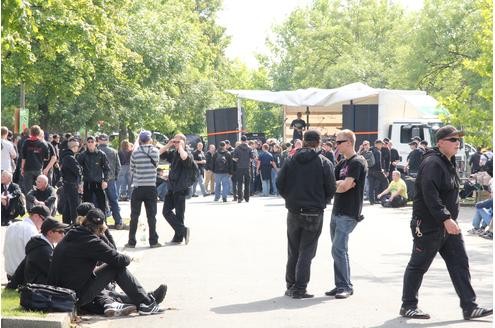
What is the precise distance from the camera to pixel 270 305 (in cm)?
1152

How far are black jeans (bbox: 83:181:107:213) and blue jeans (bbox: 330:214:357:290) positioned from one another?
27.4 feet

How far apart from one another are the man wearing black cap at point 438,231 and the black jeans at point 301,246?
5.33ft

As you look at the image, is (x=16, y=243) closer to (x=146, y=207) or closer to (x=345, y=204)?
(x=345, y=204)

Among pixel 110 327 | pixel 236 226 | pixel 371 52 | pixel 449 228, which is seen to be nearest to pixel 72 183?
pixel 236 226

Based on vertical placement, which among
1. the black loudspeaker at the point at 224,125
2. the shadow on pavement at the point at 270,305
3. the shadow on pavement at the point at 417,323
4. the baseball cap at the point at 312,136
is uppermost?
the black loudspeaker at the point at 224,125

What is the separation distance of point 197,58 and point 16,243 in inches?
2009

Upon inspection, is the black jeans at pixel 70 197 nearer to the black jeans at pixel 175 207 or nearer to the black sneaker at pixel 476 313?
the black jeans at pixel 175 207

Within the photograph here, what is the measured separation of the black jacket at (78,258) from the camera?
10727 millimetres

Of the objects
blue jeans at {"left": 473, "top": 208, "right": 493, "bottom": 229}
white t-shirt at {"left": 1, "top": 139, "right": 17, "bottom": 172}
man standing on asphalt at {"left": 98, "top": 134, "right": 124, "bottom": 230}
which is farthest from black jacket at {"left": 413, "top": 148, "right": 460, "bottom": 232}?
white t-shirt at {"left": 1, "top": 139, "right": 17, "bottom": 172}

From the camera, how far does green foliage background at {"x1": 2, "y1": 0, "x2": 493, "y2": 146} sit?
85.9 ft

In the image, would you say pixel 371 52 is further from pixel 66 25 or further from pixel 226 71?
pixel 66 25

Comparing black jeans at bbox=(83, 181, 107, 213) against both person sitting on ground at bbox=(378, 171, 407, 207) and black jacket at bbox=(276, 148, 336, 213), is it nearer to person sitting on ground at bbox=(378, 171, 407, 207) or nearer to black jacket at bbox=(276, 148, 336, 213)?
black jacket at bbox=(276, 148, 336, 213)

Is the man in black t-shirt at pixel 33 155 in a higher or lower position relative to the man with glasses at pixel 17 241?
higher

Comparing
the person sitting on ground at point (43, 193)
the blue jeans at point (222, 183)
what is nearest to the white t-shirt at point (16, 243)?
the person sitting on ground at point (43, 193)
